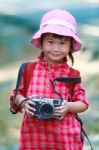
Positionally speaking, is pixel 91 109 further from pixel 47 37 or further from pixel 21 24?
pixel 47 37

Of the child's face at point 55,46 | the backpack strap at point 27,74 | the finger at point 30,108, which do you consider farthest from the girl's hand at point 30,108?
the child's face at point 55,46

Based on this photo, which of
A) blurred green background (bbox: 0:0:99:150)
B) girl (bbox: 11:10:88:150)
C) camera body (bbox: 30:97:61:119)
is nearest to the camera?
camera body (bbox: 30:97:61:119)

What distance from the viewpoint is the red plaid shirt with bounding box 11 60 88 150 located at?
278 centimetres

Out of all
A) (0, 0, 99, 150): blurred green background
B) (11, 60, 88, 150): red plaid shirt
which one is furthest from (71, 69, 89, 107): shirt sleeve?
(0, 0, 99, 150): blurred green background

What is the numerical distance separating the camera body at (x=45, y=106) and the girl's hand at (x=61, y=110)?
0.05 ft

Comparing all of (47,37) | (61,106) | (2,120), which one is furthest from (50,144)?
(2,120)

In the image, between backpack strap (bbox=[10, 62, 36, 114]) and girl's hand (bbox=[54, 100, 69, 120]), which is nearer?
girl's hand (bbox=[54, 100, 69, 120])

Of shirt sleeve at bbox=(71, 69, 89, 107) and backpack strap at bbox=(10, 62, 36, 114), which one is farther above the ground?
backpack strap at bbox=(10, 62, 36, 114)

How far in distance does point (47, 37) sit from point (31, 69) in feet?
0.48

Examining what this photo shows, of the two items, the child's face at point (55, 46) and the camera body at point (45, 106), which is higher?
the child's face at point (55, 46)

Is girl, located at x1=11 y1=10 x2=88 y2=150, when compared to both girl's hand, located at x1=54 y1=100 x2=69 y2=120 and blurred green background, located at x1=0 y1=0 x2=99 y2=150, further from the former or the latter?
blurred green background, located at x1=0 y1=0 x2=99 y2=150

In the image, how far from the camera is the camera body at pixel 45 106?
2.68 meters

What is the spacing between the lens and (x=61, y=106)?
107 inches

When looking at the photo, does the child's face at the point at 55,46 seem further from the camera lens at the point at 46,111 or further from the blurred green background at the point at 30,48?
the blurred green background at the point at 30,48
